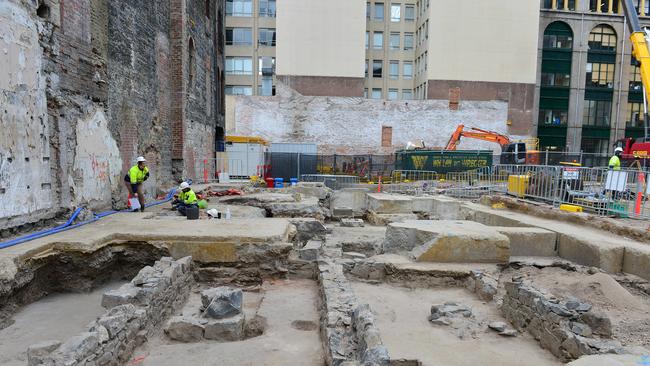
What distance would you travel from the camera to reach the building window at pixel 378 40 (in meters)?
42.3

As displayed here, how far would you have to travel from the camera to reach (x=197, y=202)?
10.7 meters

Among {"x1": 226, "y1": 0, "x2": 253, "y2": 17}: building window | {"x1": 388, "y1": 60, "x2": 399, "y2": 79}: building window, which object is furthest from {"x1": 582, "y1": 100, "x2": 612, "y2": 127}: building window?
{"x1": 226, "y1": 0, "x2": 253, "y2": 17}: building window

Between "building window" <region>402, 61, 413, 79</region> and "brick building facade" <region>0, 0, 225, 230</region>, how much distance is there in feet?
95.4

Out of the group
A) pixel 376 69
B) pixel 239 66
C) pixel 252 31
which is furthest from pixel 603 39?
pixel 239 66

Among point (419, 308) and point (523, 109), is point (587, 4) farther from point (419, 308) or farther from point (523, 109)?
point (419, 308)

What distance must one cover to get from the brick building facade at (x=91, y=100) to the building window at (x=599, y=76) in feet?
128

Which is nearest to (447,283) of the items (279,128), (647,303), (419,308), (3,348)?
(419,308)

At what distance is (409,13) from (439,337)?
137 ft

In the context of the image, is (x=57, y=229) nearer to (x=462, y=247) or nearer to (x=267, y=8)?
(x=462, y=247)

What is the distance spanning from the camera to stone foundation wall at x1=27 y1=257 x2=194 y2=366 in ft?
12.4

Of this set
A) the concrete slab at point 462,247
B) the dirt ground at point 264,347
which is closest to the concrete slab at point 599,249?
the concrete slab at point 462,247

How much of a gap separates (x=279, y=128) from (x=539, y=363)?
3041 cm

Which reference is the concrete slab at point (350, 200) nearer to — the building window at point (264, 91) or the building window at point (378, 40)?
the building window at point (264, 91)

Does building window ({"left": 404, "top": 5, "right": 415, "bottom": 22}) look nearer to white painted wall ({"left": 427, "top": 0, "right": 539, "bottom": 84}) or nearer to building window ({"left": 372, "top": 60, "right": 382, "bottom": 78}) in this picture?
white painted wall ({"left": 427, "top": 0, "right": 539, "bottom": 84})
